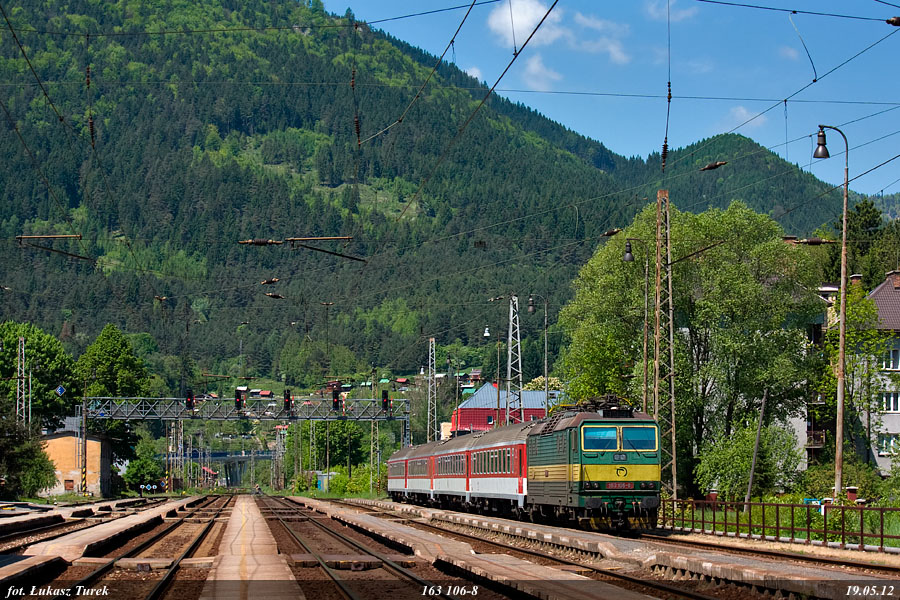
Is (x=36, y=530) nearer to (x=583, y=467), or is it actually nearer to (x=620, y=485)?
(x=583, y=467)

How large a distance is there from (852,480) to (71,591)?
4902cm

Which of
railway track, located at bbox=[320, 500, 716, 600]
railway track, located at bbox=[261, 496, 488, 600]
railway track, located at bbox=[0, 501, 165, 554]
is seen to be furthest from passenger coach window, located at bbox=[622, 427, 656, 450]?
railway track, located at bbox=[0, 501, 165, 554]

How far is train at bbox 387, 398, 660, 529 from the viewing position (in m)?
33.3

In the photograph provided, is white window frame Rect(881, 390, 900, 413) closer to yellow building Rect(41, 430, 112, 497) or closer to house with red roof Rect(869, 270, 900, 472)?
house with red roof Rect(869, 270, 900, 472)

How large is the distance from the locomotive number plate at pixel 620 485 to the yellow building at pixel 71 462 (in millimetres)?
71503

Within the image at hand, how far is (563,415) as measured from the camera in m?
36.8

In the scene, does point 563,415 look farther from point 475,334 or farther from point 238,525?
point 475,334

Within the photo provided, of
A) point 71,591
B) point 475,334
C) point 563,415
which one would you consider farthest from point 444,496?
point 475,334

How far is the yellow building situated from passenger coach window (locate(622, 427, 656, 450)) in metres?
71.4

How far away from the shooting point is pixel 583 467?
33.3m

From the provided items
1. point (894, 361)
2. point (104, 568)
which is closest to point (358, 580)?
point (104, 568)

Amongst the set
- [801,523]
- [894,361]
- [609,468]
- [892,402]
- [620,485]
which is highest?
[894,361]

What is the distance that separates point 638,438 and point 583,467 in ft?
7.47

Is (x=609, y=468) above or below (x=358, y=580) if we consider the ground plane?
above
